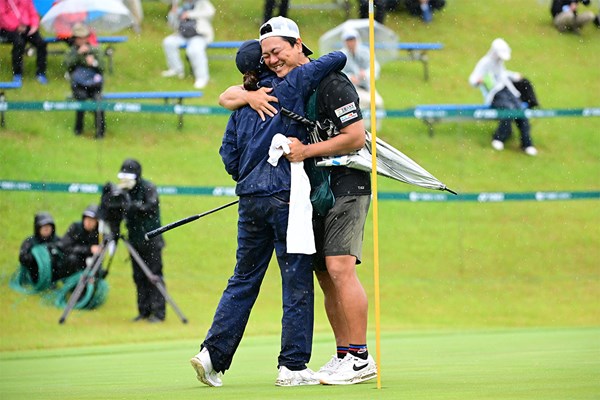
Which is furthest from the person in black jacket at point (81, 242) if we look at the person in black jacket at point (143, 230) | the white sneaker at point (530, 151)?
the white sneaker at point (530, 151)

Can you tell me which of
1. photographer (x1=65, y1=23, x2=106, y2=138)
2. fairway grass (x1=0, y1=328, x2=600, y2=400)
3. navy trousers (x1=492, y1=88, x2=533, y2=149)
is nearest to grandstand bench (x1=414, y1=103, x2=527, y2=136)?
navy trousers (x1=492, y1=88, x2=533, y2=149)

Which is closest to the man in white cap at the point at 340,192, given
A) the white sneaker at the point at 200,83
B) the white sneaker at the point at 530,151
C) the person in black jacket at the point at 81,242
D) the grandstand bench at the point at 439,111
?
the person in black jacket at the point at 81,242

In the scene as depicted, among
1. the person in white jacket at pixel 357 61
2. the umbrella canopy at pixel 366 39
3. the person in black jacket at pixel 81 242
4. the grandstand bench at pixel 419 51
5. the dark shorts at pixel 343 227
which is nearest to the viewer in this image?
the dark shorts at pixel 343 227

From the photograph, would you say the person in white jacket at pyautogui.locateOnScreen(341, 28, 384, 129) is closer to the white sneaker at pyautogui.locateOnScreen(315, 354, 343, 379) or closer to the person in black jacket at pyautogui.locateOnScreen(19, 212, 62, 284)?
the person in black jacket at pyautogui.locateOnScreen(19, 212, 62, 284)

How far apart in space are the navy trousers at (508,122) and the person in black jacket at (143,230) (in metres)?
7.05

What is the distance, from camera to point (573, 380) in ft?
22.8

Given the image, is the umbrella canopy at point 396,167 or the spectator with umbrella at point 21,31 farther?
the spectator with umbrella at point 21,31

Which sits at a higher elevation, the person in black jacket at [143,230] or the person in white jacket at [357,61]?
the person in white jacket at [357,61]

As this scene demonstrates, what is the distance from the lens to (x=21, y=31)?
1883 cm

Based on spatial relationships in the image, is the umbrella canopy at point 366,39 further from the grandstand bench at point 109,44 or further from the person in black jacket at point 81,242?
the person in black jacket at point 81,242

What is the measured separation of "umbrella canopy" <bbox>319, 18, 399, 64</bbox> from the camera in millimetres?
19797

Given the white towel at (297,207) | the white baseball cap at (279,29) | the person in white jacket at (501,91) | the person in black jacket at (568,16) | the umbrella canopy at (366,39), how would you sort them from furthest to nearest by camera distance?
1. the person in black jacket at (568,16)
2. the person in white jacket at (501,91)
3. the umbrella canopy at (366,39)
4. the white baseball cap at (279,29)
5. the white towel at (297,207)

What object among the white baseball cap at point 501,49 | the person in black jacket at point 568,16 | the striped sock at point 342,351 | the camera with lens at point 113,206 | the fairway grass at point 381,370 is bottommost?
the fairway grass at point 381,370

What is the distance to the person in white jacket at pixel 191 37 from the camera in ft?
68.4
